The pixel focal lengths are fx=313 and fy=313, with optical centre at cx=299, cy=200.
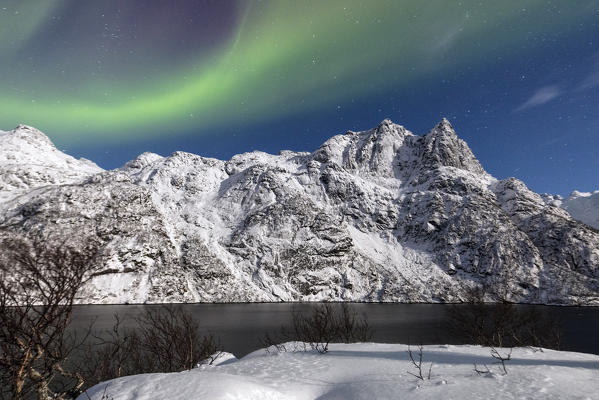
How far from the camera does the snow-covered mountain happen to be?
111 metres

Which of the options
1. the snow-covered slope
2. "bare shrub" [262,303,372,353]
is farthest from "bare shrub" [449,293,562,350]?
the snow-covered slope

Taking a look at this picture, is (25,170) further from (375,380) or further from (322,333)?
(375,380)

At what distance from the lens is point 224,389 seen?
758 centimetres

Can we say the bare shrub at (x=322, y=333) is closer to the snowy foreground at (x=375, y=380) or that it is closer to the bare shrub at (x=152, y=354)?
the snowy foreground at (x=375, y=380)

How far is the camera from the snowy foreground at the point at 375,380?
7.60 m

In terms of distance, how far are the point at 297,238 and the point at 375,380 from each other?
13644 centimetres

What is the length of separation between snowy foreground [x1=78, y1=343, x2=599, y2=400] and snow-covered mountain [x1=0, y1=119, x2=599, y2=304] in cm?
Result: 9212

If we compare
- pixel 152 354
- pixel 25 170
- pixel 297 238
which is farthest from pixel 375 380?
pixel 25 170

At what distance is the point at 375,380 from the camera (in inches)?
413

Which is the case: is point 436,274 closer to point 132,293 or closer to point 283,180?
point 283,180

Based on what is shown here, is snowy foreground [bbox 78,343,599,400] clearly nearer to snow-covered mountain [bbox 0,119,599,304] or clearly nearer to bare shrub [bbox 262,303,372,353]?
bare shrub [bbox 262,303,372,353]

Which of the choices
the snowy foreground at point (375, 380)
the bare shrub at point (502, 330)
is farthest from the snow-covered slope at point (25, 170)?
the bare shrub at point (502, 330)

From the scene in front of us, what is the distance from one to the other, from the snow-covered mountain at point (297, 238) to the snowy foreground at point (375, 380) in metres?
92.1

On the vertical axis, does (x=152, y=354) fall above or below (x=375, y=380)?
below
